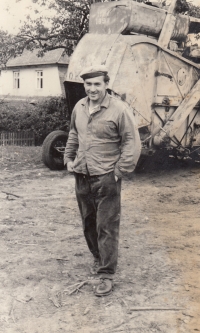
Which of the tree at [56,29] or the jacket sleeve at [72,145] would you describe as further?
the tree at [56,29]

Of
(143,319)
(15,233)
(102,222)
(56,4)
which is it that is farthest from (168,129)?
(56,4)

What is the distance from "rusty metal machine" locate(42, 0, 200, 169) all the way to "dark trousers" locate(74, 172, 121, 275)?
162 inches

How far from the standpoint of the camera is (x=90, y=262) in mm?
4746

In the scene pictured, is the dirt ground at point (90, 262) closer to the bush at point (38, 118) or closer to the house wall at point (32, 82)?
the bush at point (38, 118)

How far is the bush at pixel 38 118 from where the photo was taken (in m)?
17.4

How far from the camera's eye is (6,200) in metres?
7.34

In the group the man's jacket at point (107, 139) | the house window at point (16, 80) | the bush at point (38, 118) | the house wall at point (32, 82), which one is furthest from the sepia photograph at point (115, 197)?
the house window at point (16, 80)

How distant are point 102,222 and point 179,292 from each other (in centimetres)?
94

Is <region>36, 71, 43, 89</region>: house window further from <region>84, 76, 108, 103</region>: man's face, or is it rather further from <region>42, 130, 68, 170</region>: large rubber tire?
<region>84, 76, 108, 103</region>: man's face

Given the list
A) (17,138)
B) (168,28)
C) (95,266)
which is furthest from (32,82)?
(95,266)

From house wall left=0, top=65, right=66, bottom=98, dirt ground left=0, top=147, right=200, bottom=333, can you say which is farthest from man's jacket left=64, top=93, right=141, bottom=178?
house wall left=0, top=65, right=66, bottom=98

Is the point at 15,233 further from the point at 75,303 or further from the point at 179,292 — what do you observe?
the point at 179,292

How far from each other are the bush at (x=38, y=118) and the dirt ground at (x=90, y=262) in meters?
9.15

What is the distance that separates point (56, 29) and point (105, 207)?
40.8 feet
